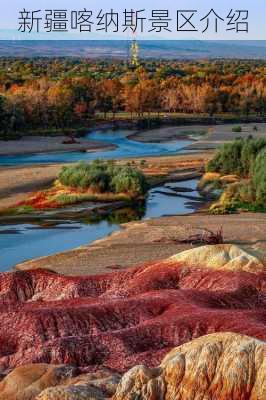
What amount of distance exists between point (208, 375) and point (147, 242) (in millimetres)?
26726

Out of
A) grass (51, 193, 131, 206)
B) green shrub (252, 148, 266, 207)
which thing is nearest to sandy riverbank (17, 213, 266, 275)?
green shrub (252, 148, 266, 207)

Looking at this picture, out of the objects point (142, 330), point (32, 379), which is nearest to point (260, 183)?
point (142, 330)

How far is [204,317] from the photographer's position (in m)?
16.3

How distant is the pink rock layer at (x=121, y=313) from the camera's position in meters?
15.3

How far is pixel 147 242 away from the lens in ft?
126

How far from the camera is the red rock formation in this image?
15273 millimetres

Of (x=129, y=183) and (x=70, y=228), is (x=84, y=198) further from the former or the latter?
(x=70, y=228)

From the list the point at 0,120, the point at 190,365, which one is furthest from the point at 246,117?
the point at 190,365

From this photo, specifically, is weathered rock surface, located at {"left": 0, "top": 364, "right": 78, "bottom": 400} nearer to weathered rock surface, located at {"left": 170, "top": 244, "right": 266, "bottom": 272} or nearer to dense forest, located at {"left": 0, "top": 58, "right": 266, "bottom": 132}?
weathered rock surface, located at {"left": 170, "top": 244, "right": 266, "bottom": 272}

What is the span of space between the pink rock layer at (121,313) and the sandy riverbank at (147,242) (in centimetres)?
920

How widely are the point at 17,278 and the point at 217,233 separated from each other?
59.9 feet

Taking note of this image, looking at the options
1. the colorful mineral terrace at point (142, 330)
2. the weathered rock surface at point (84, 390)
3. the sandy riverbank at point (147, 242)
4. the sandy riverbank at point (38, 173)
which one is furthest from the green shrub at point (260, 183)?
the weathered rock surface at point (84, 390)

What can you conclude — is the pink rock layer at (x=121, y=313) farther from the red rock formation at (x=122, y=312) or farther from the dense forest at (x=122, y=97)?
the dense forest at (x=122, y=97)

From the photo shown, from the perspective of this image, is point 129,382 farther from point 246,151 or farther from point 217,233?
point 246,151
